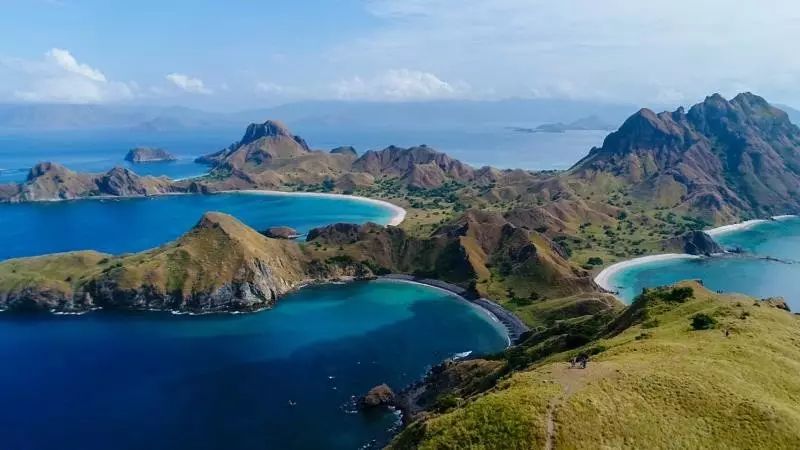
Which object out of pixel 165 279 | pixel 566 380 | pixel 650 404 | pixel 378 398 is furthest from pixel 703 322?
pixel 165 279

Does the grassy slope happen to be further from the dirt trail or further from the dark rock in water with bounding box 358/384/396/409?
the dark rock in water with bounding box 358/384/396/409

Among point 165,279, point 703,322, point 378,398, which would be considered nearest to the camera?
point 703,322

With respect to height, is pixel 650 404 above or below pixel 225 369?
above

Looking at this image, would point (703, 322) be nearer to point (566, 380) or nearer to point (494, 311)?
point (566, 380)

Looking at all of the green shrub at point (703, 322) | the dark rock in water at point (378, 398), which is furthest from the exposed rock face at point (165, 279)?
the green shrub at point (703, 322)

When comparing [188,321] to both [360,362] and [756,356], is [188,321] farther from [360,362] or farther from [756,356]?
[756,356]

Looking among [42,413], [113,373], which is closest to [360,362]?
[113,373]
